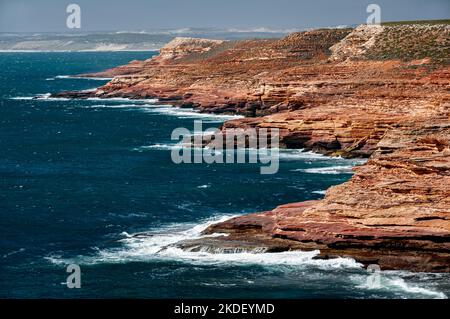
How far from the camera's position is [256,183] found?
96.1 meters

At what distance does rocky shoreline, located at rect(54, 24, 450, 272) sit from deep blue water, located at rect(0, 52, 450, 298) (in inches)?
84.9

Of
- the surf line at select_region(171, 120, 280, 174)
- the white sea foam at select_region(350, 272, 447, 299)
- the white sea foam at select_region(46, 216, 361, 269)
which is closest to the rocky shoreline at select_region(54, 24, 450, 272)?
the white sea foam at select_region(46, 216, 361, 269)

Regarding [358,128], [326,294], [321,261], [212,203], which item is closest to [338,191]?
[321,261]

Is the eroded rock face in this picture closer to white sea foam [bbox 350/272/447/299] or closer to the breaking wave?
the breaking wave

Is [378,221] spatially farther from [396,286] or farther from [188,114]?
[188,114]

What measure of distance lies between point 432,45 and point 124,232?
9457cm

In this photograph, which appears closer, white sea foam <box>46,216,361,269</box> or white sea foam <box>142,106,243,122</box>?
white sea foam <box>46,216,361,269</box>

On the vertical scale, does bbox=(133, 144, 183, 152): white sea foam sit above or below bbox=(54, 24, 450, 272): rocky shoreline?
below

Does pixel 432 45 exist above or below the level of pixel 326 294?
above

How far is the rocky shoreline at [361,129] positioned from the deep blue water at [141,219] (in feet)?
7.08

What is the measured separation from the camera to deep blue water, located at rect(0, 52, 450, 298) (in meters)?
59.0

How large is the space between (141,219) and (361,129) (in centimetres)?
4218

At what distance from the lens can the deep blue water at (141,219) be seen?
5903 cm
